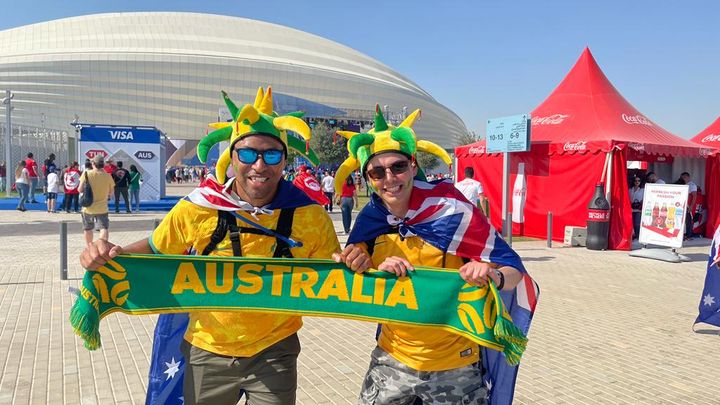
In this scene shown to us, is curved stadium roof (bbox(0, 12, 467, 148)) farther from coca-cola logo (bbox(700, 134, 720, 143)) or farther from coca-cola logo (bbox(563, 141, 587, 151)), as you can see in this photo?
coca-cola logo (bbox(563, 141, 587, 151))

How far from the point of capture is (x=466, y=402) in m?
2.37

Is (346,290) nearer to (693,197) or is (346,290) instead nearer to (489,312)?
(489,312)

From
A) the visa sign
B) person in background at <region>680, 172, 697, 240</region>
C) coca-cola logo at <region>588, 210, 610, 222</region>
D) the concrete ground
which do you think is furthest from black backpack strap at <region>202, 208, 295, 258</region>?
the visa sign

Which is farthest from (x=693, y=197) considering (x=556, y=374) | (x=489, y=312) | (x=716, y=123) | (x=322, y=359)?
(x=489, y=312)

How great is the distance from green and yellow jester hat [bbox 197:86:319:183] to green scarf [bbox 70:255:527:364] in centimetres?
55

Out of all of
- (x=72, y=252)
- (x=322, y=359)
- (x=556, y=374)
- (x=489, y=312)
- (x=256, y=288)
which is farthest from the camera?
(x=72, y=252)

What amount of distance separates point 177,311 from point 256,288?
1.40 ft

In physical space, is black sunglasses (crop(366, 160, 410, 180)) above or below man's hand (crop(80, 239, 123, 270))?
above

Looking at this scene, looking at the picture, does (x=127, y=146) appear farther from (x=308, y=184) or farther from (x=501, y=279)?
(x=501, y=279)

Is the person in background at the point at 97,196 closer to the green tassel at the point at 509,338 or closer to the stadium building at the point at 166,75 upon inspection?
the green tassel at the point at 509,338

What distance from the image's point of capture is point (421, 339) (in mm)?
2402

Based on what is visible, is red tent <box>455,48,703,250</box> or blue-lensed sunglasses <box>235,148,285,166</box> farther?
red tent <box>455,48,703,250</box>

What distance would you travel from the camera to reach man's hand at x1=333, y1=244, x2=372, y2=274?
7.86ft

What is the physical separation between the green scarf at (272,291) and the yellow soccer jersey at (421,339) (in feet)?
0.20
